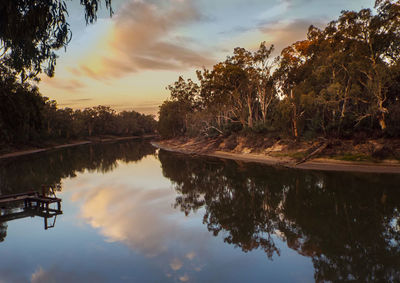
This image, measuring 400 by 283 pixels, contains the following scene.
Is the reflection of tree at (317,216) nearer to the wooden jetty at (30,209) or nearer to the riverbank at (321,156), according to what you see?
the riverbank at (321,156)

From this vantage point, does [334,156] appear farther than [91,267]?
Yes

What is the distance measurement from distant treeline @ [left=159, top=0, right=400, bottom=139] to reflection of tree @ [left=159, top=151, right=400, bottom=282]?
9158 mm

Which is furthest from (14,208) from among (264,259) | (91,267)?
(264,259)

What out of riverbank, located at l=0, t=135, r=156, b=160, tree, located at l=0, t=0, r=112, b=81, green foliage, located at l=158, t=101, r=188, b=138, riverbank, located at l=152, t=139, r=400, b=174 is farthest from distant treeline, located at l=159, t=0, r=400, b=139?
riverbank, located at l=0, t=135, r=156, b=160

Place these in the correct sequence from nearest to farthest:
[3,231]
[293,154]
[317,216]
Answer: [3,231], [317,216], [293,154]

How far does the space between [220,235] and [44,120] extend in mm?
59246

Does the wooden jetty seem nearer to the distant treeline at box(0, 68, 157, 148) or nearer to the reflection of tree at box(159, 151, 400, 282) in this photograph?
the distant treeline at box(0, 68, 157, 148)

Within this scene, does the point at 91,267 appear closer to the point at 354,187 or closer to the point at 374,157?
the point at 354,187

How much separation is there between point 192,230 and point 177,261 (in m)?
3.46

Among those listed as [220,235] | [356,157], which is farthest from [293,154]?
[220,235]

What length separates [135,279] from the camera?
26.8ft

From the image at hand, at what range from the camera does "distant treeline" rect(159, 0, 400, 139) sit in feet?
87.4

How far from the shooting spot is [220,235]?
11648 millimetres

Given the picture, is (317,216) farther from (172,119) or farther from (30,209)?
(172,119)
